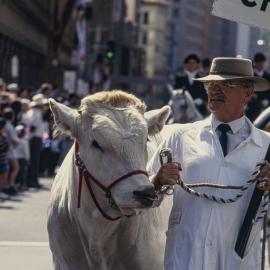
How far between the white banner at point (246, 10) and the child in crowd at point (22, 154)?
634 inches

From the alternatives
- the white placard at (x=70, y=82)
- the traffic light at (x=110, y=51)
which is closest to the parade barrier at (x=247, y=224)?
the traffic light at (x=110, y=51)

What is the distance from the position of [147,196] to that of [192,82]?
1426 centimetres

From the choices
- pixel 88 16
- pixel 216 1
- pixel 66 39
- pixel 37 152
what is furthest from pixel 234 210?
pixel 66 39

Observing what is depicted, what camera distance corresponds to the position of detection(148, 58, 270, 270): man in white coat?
7.47m

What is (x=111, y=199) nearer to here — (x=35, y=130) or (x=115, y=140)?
(x=115, y=140)

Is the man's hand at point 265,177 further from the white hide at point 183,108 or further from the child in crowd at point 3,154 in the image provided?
the child in crowd at point 3,154

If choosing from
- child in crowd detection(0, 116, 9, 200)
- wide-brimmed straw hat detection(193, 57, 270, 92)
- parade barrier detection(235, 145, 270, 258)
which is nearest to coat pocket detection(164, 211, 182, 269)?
parade barrier detection(235, 145, 270, 258)

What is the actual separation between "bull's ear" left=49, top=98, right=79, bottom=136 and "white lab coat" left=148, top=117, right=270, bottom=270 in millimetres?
694

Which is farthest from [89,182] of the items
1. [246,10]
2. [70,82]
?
[70,82]

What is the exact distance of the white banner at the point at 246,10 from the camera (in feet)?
27.2

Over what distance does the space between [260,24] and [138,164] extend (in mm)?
1403

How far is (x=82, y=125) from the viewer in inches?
313

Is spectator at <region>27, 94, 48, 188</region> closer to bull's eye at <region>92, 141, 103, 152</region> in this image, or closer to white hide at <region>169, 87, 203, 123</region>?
white hide at <region>169, 87, 203, 123</region>

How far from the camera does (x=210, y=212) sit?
7496 mm
